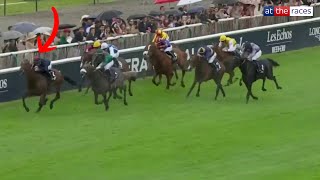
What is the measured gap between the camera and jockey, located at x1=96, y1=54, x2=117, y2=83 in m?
24.2

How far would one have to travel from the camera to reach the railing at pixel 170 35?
84.9 feet

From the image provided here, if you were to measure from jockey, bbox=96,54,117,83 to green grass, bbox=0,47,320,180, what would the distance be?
749 millimetres

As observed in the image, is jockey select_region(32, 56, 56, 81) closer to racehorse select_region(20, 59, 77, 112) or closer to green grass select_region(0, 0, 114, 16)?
racehorse select_region(20, 59, 77, 112)

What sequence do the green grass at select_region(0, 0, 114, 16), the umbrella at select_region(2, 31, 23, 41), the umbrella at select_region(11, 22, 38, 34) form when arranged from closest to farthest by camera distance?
the umbrella at select_region(2, 31, 23, 41) → the umbrella at select_region(11, 22, 38, 34) → the green grass at select_region(0, 0, 114, 16)

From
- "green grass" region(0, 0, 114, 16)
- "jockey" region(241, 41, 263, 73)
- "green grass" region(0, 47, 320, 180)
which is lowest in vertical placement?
"green grass" region(0, 47, 320, 180)

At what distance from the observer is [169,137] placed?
20.7m

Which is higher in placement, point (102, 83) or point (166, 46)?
point (166, 46)

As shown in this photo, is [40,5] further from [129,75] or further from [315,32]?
[129,75]

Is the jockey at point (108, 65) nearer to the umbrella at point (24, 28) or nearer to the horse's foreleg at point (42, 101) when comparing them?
the horse's foreleg at point (42, 101)

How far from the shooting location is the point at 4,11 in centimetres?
3962

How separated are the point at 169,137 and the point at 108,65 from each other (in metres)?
4.15

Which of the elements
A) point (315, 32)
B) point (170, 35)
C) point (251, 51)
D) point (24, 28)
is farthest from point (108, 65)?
point (315, 32)

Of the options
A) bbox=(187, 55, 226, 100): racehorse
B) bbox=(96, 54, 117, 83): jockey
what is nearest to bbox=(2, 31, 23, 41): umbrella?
bbox=(96, 54, 117, 83): jockey

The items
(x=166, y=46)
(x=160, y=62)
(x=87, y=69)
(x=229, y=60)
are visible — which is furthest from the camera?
(x=166, y=46)
